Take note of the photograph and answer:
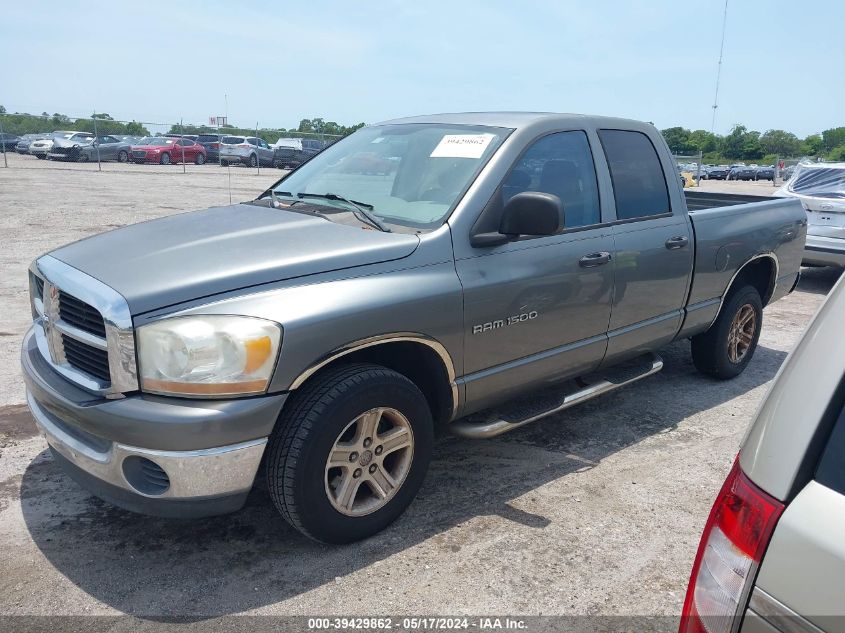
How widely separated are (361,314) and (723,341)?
3.45 m

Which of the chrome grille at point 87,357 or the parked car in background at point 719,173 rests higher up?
the parked car in background at point 719,173

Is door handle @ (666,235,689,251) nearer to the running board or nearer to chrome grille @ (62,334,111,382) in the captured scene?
the running board

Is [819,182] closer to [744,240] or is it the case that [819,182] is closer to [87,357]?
[744,240]

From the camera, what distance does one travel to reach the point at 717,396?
5078mm

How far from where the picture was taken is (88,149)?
31.4 m

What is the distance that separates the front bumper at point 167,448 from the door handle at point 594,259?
1876 mm

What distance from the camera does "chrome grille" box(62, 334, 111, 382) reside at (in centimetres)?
271

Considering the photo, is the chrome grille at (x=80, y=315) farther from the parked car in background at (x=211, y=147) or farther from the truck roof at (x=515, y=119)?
the parked car in background at (x=211, y=147)

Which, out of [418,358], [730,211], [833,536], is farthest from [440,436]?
[833,536]

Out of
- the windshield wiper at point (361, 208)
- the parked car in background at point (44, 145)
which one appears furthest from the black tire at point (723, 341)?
the parked car in background at point (44, 145)

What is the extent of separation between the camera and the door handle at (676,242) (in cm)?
437

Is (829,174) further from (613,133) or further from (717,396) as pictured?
(613,133)

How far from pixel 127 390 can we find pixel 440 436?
2100 millimetres

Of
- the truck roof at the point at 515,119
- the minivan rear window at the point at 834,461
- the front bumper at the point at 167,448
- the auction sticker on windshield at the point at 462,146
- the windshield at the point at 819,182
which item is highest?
the truck roof at the point at 515,119
